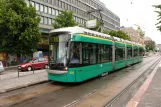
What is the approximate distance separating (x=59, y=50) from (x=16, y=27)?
17.3m

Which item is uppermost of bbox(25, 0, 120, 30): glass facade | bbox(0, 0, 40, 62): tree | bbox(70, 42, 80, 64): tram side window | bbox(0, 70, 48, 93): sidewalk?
bbox(25, 0, 120, 30): glass facade

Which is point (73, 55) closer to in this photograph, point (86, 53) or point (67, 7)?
point (86, 53)

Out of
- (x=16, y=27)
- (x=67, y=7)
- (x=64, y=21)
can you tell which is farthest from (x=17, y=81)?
(x=67, y=7)

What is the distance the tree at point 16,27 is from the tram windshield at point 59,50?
15.9m

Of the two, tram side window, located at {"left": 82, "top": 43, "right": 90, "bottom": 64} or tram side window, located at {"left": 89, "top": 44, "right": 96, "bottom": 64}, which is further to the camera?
tram side window, located at {"left": 89, "top": 44, "right": 96, "bottom": 64}

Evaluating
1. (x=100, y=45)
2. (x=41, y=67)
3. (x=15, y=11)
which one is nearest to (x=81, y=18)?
(x=15, y=11)

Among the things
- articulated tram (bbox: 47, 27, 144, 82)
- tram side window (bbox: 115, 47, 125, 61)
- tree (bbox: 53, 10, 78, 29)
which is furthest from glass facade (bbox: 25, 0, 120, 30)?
articulated tram (bbox: 47, 27, 144, 82)

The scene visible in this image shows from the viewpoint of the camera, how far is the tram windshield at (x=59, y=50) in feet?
34.7

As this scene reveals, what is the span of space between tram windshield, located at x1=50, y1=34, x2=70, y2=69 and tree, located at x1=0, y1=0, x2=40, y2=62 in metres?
15.9

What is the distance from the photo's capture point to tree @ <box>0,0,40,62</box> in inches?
1007

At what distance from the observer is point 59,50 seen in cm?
1084

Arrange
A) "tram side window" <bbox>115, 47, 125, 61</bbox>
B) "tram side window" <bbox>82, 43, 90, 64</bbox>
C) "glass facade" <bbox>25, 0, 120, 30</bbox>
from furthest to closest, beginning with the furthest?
"glass facade" <bbox>25, 0, 120, 30</bbox>
"tram side window" <bbox>115, 47, 125, 61</bbox>
"tram side window" <bbox>82, 43, 90, 64</bbox>

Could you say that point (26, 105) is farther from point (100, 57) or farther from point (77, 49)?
point (100, 57)

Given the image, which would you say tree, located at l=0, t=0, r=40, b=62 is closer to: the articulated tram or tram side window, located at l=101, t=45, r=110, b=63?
tram side window, located at l=101, t=45, r=110, b=63
